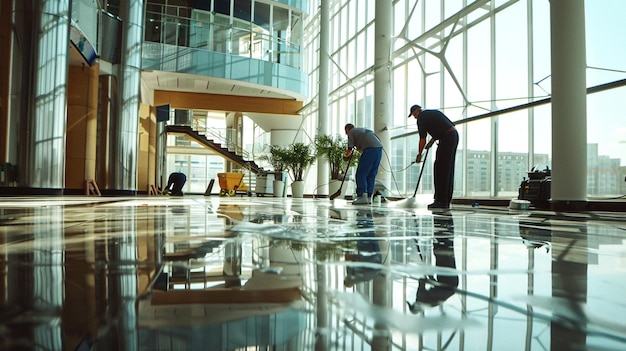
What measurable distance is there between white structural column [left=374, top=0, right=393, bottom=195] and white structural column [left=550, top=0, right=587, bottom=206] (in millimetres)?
6084

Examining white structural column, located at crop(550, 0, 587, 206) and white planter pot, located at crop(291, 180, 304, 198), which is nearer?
white structural column, located at crop(550, 0, 587, 206)

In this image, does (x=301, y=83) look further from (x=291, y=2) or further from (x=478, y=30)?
(x=478, y=30)

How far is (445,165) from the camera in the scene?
23.8 feet

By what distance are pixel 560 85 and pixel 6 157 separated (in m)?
9.76

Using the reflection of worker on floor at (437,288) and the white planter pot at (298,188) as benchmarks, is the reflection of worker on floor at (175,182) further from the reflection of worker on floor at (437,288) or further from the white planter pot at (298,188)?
the reflection of worker on floor at (437,288)

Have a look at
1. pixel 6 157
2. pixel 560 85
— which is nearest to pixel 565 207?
pixel 560 85

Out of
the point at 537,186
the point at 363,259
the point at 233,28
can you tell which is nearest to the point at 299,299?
the point at 363,259

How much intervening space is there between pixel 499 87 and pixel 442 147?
551cm

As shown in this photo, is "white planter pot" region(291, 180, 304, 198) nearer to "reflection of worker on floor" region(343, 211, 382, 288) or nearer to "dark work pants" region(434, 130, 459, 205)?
"dark work pants" region(434, 130, 459, 205)

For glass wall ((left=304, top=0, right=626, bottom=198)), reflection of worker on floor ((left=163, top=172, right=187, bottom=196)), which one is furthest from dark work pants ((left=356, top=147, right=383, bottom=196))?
reflection of worker on floor ((left=163, top=172, right=187, bottom=196))

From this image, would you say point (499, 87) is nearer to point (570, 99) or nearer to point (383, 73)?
point (383, 73)

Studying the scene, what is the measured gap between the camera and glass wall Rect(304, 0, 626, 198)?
9.13m

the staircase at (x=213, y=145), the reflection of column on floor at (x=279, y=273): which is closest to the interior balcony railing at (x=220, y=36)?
the staircase at (x=213, y=145)

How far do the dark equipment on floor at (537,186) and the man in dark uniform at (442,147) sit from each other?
2691 mm
